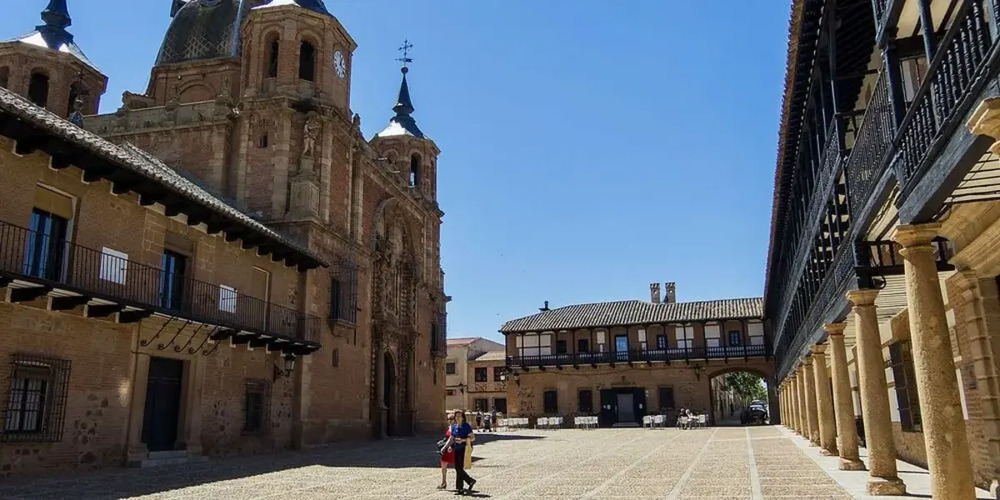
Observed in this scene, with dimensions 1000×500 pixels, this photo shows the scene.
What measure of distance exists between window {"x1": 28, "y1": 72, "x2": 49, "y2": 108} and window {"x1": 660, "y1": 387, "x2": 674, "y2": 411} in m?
35.2

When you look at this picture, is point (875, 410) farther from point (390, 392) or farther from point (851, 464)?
point (390, 392)

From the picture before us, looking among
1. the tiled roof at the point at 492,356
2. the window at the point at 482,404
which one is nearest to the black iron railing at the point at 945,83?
the tiled roof at the point at 492,356

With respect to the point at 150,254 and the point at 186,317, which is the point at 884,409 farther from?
the point at 150,254

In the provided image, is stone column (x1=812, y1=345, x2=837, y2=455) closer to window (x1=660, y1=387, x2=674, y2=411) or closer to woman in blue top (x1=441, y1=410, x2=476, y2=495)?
woman in blue top (x1=441, y1=410, x2=476, y2=495)

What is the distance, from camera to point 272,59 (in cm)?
2773

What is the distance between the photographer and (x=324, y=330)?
25.1m

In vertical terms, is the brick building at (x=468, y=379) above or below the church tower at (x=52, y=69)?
below

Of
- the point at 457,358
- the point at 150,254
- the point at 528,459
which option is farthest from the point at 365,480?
the point at 457,358

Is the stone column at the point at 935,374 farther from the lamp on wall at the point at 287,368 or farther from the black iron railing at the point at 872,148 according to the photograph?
the lamp on wall at the point at 287,368

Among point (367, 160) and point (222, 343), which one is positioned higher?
point (367, 160)

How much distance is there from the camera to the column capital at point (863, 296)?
30.8 feet

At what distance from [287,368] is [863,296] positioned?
17.6 meters

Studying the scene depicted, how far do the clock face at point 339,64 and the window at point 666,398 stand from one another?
89.9 feet

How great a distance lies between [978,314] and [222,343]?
16.9 meters
